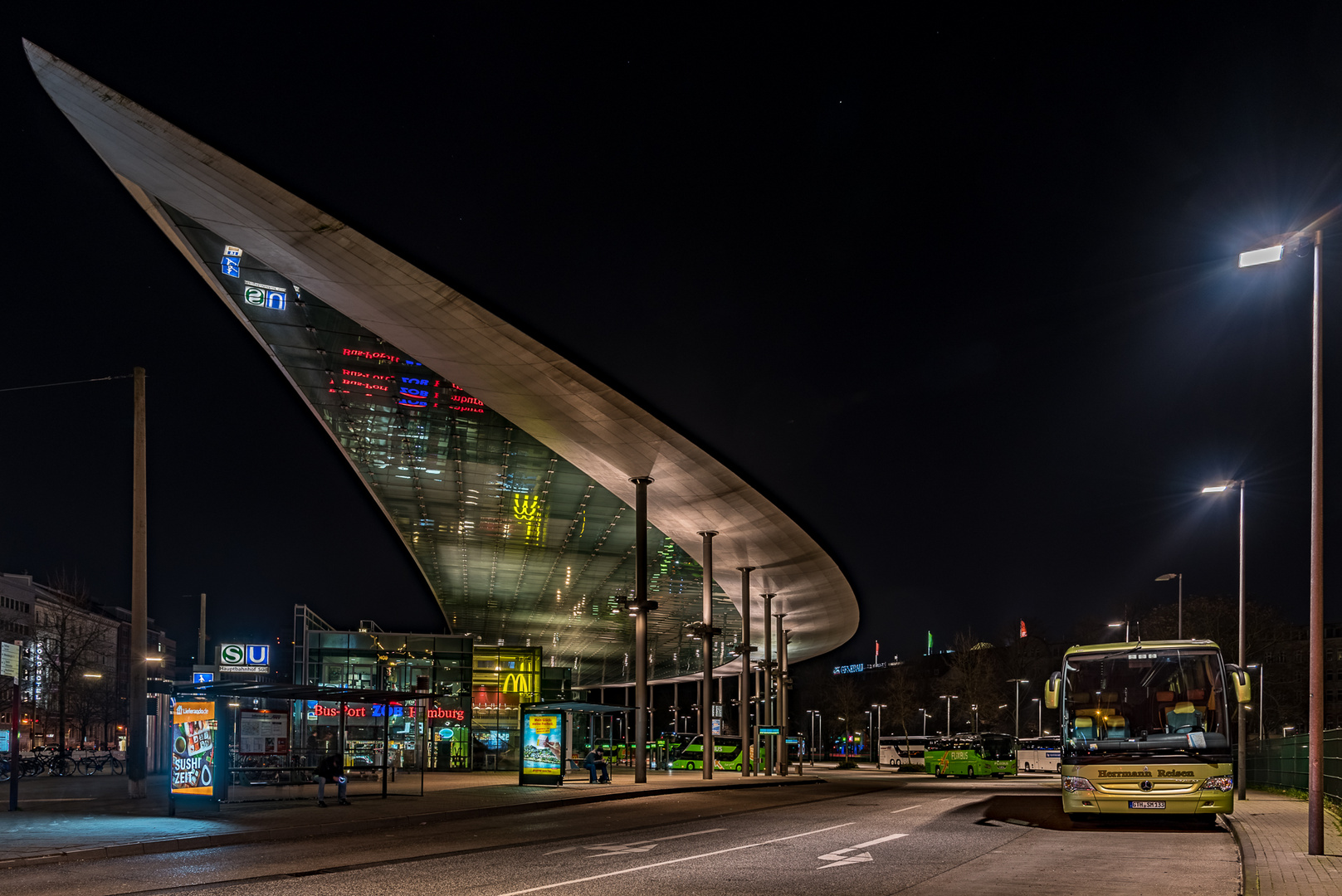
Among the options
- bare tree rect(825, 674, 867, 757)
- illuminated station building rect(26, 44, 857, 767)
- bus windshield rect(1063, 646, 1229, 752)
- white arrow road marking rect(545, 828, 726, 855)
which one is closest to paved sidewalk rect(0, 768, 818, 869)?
illuminated station building rect(26, 44, 857, 767)

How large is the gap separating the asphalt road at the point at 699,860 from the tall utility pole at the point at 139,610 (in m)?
4.30

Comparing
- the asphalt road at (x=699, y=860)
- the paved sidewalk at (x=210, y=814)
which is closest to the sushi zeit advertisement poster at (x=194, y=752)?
the paved sidewalk at (x=210, y=814)

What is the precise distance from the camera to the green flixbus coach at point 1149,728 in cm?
1691

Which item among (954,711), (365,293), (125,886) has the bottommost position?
(954,711)

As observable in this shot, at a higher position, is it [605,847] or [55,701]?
[605,847]

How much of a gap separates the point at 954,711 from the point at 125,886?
407 ft

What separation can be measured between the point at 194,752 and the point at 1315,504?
17.1m

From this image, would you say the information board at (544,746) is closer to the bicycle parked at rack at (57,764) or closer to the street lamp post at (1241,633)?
the street lamp post at (1241,633)

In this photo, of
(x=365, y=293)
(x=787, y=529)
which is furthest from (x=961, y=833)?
(x=787, y=529)

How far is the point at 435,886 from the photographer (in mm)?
10766

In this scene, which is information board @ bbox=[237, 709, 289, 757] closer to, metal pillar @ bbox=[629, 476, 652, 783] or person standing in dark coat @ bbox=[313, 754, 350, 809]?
metal pillar @ bbox=[629, 476, 652, 783]

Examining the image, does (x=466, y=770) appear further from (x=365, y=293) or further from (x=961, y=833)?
(x=961, y=833)

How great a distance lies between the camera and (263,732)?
1374 inches

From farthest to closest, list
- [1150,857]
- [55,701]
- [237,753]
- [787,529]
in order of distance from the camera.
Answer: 1. [55,701]
2. [787,529]
3. [237,753]
4. [1150,857]
